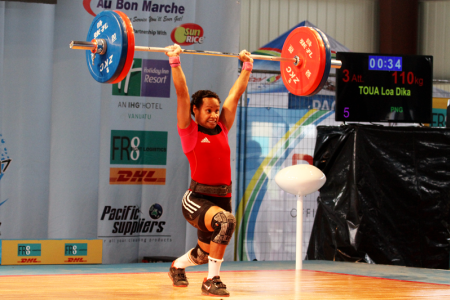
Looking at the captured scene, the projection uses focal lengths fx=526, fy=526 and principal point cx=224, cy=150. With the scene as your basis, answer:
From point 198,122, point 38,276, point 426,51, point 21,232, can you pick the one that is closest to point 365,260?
point 198,122

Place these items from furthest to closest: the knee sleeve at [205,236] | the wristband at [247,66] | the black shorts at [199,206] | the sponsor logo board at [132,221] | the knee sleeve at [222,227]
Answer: the sponsor logo board at [132,221] → the wristband at [247,66] → the knee sleeve at [205,236] → the black shorts at [199,206] → the knee sleeve at [222,227]

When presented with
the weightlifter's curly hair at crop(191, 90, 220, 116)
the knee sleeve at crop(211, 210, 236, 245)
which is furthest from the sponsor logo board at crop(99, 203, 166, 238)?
the knee sleeve at crop(211, 210, 236, 245)

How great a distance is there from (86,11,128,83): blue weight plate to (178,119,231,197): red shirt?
0.52m

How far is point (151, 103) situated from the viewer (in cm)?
507

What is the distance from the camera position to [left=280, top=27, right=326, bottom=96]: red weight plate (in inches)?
135

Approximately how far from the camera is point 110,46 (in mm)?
3119

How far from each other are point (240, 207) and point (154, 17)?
204cm

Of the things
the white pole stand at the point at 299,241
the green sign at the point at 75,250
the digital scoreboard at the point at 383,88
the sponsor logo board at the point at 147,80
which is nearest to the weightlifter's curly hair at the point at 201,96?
the white pole stand at the point at 299,241

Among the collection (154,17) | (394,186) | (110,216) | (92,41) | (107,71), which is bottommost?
(110,216)

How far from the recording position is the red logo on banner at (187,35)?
202 inches

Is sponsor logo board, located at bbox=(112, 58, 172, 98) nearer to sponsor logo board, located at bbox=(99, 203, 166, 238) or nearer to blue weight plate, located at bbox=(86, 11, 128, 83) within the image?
sponsor logo board, located at bbox=(99, 203, 166, 238)

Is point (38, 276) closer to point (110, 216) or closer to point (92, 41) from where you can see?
point (110, 216)

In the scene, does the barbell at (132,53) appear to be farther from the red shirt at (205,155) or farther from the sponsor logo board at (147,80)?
the sponsor logo board at (147,80)

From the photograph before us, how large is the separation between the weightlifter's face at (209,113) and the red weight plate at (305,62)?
741mm
